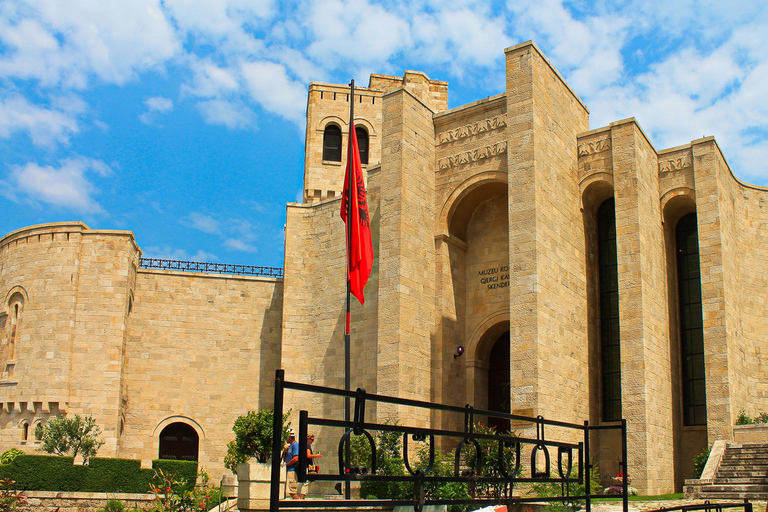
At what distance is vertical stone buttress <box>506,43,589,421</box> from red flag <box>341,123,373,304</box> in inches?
120

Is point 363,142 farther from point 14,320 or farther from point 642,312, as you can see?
point 642,312

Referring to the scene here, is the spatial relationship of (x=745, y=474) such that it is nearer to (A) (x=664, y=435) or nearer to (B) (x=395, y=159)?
(A) (x=664, y=435)

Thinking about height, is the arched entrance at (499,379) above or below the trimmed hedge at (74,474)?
above

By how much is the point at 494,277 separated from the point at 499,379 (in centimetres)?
262

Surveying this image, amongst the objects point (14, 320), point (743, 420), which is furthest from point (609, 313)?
point (14, 320)

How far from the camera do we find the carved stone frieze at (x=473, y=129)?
17.6 meters

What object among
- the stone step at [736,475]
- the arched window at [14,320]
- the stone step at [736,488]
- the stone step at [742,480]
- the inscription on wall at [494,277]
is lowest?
the stone step at [736,488]

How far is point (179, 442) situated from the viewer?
22.8m

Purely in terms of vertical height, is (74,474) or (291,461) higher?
(291,461)

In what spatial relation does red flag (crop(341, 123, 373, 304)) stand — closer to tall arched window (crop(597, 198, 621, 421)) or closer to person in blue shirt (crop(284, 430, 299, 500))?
person in blue shirt (crop(284, 430, 299, 500))

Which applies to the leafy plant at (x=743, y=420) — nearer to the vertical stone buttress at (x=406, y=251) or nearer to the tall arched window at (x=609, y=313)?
the tall arched window at (x=609, y=313)

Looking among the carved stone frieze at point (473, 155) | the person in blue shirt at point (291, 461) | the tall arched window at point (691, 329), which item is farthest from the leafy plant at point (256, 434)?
the tall arched window at point (691, 329)

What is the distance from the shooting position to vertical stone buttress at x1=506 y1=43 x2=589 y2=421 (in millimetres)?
14758

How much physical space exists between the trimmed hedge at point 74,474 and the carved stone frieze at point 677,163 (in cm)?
1361
